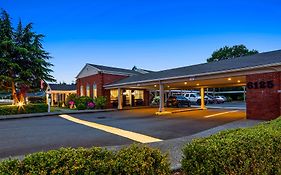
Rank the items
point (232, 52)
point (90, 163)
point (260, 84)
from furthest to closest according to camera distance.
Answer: point (232, 52), point (260, 84), point (90, 163)

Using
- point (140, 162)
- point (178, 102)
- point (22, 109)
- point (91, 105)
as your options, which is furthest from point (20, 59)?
point (140, 162)

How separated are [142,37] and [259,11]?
12875 mm

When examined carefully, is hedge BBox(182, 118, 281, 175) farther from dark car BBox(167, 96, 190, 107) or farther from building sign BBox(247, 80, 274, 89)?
dark car BBox(167, 96, 190, 107)

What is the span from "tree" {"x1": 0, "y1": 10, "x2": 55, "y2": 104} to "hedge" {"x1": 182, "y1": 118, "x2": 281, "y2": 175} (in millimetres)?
23023

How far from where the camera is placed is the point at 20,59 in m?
23.6

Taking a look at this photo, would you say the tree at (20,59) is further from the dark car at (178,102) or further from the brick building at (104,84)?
the dark car at (178,102)

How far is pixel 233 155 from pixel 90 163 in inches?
82.5

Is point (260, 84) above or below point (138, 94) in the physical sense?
above

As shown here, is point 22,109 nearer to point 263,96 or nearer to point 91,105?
point 91,105

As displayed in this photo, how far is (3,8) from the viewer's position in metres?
23.3

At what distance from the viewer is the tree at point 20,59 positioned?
72.8ft

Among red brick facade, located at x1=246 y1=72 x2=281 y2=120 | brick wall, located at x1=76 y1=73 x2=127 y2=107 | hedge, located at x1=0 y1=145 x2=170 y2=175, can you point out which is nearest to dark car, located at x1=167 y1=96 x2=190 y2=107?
brick wall, located at x1=76 y1=73 x2=127 y2=107

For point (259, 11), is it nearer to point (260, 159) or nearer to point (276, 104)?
point (276, 104)

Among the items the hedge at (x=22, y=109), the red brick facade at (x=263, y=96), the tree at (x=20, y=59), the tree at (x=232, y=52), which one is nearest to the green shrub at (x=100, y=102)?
the hedge at (x=22, y=109)
